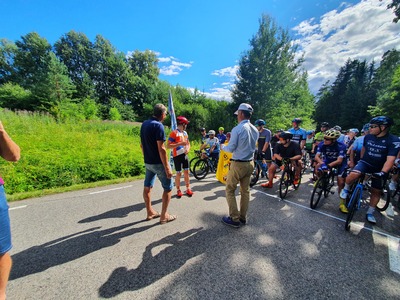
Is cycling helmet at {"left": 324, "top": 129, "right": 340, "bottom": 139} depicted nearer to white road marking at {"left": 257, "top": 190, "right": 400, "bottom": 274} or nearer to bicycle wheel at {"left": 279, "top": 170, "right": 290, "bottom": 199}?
bicycle wheel at {"left": 279, "top": 170, "right": 290, "bottom": 199}

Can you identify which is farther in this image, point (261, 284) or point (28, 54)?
point (28, 54)

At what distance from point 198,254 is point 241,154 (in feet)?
5.60

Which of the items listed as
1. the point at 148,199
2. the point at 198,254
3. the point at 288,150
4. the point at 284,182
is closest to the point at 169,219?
the point at 148,199

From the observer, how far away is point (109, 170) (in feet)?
20.5

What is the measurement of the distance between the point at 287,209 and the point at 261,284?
2.40 meters

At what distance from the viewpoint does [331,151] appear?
4.14 m

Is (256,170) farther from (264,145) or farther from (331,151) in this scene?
(331,151)

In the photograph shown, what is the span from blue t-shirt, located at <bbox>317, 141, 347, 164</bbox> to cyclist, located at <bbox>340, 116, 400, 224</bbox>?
574 mm

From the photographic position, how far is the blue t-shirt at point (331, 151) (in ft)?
13.2

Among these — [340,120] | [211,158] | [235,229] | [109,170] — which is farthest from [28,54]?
[340,120]

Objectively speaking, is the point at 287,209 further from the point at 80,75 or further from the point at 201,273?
the point at 80,75

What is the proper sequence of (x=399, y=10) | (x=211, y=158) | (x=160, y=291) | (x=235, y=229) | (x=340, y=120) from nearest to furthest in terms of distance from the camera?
(x=160, y=291)
(x=235, y=229)
(x=211, y=158)
(x=399, y=10)
(x=340, y=120)

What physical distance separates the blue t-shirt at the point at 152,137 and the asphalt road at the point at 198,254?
50.9 inches

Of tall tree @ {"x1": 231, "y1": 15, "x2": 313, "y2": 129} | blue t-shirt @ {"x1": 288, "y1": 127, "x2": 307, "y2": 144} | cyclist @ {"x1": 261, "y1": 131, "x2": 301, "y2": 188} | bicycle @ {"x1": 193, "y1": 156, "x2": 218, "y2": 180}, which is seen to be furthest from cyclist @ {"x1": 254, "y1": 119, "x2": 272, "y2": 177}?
tall tree @ {"x1": 231, "y1": 15, "x2": 313, "y2": 129}
